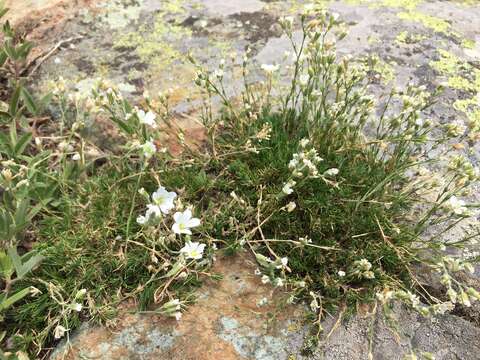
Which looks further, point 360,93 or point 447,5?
point 447,5

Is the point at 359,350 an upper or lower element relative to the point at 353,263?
lower

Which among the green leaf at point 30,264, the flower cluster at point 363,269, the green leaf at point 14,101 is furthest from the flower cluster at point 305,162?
the green leaf at point 14,101

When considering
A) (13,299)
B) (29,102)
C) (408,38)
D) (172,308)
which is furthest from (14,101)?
(408,38)

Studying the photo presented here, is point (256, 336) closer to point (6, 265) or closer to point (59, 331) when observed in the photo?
point (59, 331)

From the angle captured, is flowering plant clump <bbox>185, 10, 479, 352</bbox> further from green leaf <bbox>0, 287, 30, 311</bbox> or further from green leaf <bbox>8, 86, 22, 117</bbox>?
green leaf <bbox>8, 86, 22, 117</bbox>

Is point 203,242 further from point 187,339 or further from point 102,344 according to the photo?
point 102,344

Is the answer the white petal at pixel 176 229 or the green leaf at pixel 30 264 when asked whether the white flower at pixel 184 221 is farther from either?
the green leaf at pixel 30 264

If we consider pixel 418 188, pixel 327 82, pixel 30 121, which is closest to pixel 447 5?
pixel 327 82
